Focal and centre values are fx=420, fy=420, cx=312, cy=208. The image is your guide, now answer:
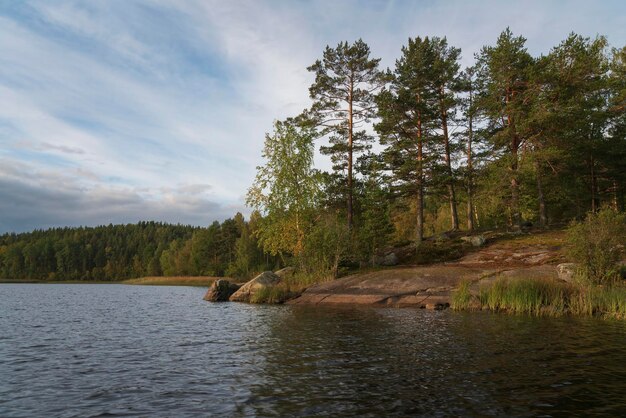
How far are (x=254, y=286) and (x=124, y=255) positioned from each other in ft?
496

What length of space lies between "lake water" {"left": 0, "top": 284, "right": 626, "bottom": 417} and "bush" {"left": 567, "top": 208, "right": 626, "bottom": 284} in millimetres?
5097

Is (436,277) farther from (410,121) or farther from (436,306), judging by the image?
(410,121)

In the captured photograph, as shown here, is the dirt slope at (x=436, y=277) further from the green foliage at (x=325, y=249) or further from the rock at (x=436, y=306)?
the green foliage at (x=325, y=249)

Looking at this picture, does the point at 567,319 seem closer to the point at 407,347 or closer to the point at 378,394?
the point at 407,347

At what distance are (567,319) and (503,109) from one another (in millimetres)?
25945

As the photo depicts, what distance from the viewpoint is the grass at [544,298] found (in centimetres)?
2255

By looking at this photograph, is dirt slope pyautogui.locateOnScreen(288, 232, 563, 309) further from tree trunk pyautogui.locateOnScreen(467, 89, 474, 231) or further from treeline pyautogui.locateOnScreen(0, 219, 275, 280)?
treeline pyautogui.locateOnScreen(0, 219, 275, 280)

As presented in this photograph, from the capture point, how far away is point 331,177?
1738 inches

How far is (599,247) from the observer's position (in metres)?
→ 24.3

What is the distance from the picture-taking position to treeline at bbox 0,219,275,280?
117875mm

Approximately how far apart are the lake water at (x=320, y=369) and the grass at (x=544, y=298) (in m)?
2.39

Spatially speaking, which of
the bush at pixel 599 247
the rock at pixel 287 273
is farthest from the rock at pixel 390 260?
the bush at pixel 599 247

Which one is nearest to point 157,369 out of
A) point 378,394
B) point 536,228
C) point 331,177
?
point 378,394

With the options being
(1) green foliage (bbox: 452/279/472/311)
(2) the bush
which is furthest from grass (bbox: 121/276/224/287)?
(2) the bush
